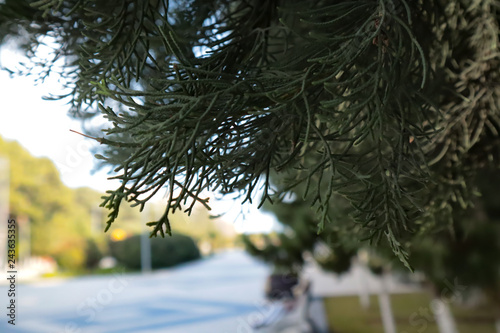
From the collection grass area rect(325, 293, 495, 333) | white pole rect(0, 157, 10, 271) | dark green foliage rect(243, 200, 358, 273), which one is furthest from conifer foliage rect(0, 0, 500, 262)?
grass area rect(325, 293, 495, 333)

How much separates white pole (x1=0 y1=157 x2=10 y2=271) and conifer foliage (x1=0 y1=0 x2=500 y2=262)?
0.92 m

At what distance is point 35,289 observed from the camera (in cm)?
652

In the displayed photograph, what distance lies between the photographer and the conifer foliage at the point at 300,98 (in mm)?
544

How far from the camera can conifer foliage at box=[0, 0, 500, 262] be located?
1.78 ft

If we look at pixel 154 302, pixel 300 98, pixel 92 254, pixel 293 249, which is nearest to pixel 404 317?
pixel 293 249

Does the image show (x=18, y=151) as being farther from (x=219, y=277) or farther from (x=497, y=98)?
(x=219, y=277)

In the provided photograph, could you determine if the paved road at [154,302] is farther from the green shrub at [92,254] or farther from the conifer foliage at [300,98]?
the conifer foliage at [300,98]

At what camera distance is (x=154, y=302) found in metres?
6.99

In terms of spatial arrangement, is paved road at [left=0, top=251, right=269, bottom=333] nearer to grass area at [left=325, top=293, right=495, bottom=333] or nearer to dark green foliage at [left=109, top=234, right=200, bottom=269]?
dark green foliage at [left=109, top=234, right=200, bottom=269]

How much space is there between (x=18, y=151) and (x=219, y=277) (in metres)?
6.00

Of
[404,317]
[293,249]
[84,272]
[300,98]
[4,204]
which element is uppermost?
[4,204]

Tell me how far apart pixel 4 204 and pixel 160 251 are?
4155 millimetres

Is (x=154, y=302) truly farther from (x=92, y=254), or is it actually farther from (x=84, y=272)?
(x=92, y=254)

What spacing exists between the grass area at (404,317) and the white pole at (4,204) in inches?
141
